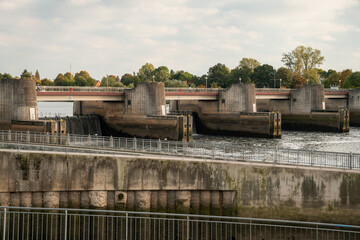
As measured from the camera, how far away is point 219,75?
148m

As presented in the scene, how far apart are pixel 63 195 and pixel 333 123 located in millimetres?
60345

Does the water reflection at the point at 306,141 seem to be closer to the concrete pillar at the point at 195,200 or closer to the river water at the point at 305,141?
the river water at the point at 305,141

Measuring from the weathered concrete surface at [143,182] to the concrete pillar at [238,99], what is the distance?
4616cm

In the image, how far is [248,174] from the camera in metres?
24.0

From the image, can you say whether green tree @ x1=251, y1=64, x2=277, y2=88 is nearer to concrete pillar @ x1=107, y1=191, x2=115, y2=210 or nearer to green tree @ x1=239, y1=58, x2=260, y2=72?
green tree @ x1=239, y1=58, x2=260, y2=72

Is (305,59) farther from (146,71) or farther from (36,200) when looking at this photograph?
(36,200)

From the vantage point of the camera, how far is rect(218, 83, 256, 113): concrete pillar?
7019cm

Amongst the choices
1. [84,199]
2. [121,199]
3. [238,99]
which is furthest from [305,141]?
[84,199]

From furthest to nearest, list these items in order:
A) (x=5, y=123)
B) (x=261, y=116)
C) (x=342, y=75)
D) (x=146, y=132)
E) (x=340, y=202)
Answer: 1. (x=342, y=75)
2. (x=261, y=116)
3. (x=146, y=132)
4. (x=5, y=123)
5. (x=340, y=202)

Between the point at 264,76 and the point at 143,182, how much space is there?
118 meters

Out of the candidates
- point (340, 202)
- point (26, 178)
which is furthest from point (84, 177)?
point (340, 202)

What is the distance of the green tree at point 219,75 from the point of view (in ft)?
480

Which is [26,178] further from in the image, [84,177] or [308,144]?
[308,144]

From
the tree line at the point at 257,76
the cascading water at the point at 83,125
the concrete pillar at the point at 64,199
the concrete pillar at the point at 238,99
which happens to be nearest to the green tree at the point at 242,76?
the tree line at the point at 257,76
